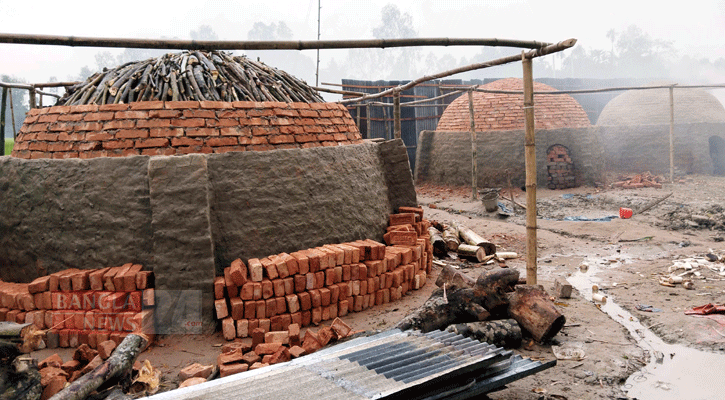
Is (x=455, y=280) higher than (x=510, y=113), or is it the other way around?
(x=510, y=113)

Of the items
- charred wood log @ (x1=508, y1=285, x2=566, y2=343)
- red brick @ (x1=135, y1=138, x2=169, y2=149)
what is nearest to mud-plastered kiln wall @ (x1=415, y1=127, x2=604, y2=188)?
charred wood log @ (x1=508, y1=285, x2=566, y2=343)

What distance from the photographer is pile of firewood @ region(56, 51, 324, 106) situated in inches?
202

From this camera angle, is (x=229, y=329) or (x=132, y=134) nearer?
(x=229, y=329)

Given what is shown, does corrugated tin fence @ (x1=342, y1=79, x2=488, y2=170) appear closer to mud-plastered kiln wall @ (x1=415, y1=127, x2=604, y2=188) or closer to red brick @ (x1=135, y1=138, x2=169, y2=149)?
mud-plastered kiln wall @ (x1=415, y1=127, x2=604, y2=188)

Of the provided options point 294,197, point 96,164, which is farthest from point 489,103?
point 96,164

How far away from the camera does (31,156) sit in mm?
4984

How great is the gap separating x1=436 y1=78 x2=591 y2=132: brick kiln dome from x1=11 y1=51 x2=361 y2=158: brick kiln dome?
29.2 feet

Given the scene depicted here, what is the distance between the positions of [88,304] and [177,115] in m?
1.91

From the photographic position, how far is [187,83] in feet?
17.2

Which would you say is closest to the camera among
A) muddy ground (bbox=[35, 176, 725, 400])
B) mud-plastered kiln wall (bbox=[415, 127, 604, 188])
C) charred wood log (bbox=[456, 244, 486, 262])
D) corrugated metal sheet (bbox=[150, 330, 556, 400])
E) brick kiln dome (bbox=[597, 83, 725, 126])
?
corrugated metal sheet (bbox=[150, 330, 556, 400])

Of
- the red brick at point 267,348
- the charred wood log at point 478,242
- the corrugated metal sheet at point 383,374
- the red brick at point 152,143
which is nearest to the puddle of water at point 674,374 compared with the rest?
the corrugated metal sheet at point 383,374

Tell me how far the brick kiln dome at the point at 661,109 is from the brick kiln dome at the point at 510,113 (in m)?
3.02

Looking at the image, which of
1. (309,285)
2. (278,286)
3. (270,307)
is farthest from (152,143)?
(309,285)

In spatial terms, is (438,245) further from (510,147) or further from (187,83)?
(510,147)
